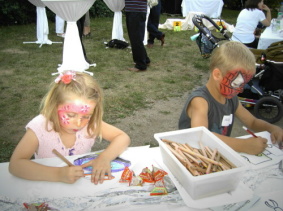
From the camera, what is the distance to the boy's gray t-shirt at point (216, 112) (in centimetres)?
148

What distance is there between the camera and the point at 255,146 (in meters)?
1.17

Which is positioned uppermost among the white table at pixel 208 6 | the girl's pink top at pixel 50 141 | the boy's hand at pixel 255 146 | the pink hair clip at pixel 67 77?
Answer: the white table at pixel 208 6

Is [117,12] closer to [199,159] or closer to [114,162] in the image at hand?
[114,162]

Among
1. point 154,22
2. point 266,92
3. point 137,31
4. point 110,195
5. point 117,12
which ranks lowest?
point 266,92

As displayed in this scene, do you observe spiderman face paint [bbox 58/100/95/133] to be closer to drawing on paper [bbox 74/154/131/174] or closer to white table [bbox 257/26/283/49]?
drawing on paper [bbox 74/154/131/174]

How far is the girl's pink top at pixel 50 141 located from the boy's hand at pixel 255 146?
2.62 feet

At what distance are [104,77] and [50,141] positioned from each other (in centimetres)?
288

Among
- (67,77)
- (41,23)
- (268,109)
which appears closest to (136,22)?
(268,109)

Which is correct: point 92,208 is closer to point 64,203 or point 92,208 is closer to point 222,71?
point 64,203

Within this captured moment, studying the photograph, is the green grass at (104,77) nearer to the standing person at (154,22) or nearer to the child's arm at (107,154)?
the standing person at (154,22)

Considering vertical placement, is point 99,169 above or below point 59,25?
below

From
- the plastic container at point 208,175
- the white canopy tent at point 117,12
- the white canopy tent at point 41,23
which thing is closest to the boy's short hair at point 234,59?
the plastic container at point 208,175

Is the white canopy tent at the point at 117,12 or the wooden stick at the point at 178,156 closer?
the wooden stick at the point at 178,156

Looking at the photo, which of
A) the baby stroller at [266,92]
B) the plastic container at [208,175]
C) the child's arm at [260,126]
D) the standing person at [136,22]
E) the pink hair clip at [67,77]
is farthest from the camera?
the standing person at [136,22]
